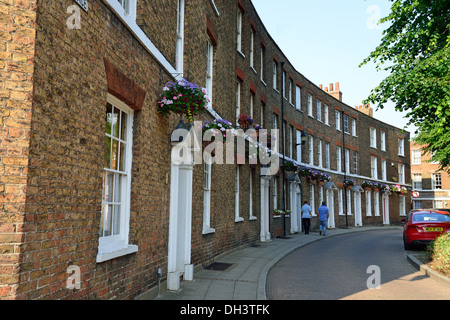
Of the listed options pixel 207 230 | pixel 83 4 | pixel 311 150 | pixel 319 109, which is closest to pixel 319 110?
pixel 319 109

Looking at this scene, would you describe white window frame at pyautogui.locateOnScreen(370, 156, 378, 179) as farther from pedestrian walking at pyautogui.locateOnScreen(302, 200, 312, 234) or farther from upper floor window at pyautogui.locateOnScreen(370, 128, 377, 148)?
pedestrian walking at pyautogui.locateOnScreen(302, 200, 312, 234)

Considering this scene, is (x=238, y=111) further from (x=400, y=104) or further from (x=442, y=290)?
(x=442, y=290)

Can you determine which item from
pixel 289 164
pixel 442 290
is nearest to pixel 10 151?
pixel 442 290

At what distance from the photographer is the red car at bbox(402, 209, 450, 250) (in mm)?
13328

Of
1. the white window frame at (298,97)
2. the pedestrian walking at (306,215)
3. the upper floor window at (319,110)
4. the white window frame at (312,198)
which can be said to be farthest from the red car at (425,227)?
the upper floor window at (319,110)

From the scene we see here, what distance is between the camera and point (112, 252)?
197 inches

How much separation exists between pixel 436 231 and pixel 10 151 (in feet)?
45.0

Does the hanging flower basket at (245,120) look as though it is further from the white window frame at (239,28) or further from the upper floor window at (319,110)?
the upper floor window at (319,110)

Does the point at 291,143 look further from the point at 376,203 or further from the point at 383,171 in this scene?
the point at 383,171

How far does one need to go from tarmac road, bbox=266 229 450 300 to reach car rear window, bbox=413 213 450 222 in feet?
4.60

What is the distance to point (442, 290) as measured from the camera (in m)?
7.79

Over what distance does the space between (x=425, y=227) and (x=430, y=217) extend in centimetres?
80

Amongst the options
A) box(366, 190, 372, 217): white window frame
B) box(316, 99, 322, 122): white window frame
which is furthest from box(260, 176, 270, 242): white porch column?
box(366, 190, 372, 217): white window frame

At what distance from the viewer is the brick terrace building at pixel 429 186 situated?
43.6m
